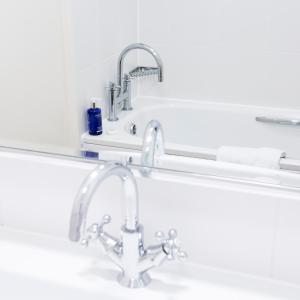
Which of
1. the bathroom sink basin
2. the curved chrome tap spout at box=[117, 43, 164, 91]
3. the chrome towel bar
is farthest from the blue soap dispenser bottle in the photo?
the chrome towel bar

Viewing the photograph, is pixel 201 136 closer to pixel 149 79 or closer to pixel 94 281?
pixel 149 79

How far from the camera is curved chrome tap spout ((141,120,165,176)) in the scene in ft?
3.06

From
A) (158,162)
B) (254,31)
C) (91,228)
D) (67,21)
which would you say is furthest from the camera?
(254,31)

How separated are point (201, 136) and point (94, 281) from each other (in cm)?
45

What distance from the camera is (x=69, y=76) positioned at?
3.81 ft

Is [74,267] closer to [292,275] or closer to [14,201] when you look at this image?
[14,201]

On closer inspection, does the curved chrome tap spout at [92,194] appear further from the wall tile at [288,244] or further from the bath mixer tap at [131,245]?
the wall tile at [288,244]

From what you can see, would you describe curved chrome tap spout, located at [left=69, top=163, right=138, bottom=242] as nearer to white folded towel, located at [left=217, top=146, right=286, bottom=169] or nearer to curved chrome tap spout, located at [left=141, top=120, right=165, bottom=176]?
curved chrome tap spout, located at [left=141, top=120, right=165, bottom=176]

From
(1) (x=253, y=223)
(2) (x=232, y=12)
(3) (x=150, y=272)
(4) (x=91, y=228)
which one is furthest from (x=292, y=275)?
(2) (x=232, y=12)

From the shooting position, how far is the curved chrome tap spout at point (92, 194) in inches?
27.0

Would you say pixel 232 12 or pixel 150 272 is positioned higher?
pixel 232 12

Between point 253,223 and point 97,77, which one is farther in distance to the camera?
point 97,77

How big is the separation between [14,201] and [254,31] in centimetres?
80

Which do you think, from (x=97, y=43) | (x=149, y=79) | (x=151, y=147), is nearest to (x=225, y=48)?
(x=149, y=79)
